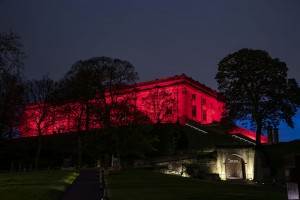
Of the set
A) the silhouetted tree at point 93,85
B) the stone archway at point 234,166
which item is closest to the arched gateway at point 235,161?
the stone archway at point 234,166

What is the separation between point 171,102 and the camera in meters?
89.7

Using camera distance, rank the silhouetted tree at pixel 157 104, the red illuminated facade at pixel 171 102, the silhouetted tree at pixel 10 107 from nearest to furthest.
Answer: the silhouetted tree at pixel 10 107 < the silhouetted tree at pixel 157 104 < the red illuminated facade at pixel 171 102

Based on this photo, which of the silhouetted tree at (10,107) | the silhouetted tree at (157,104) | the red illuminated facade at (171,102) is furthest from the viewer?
the red illuminated facade at (171,102)

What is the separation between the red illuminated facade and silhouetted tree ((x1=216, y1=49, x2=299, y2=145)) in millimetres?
24602

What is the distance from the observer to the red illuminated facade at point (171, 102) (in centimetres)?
8888

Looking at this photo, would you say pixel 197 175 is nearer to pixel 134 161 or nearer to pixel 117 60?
pixel 134 161

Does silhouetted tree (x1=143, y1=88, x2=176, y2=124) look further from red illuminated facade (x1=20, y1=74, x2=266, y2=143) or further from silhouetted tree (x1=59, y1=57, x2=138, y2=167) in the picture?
silhouetted tree (x1=59, y1=57, x2=138, y2=167)

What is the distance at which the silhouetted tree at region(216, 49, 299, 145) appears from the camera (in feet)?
193

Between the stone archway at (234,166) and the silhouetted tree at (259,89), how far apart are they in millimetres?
5314

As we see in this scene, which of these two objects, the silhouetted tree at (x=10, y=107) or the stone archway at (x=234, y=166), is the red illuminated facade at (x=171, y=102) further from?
the stone archway at (x=234, y=166)

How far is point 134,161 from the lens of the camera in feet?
198

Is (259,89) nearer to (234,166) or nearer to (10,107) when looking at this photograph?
(234,166)

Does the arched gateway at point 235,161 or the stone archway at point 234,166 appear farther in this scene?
the stone archway at point 234,166

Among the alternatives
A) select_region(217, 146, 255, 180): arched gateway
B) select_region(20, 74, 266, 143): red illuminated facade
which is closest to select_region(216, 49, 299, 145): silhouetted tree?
select_region(217, 146, 255, 180): arched gateway
